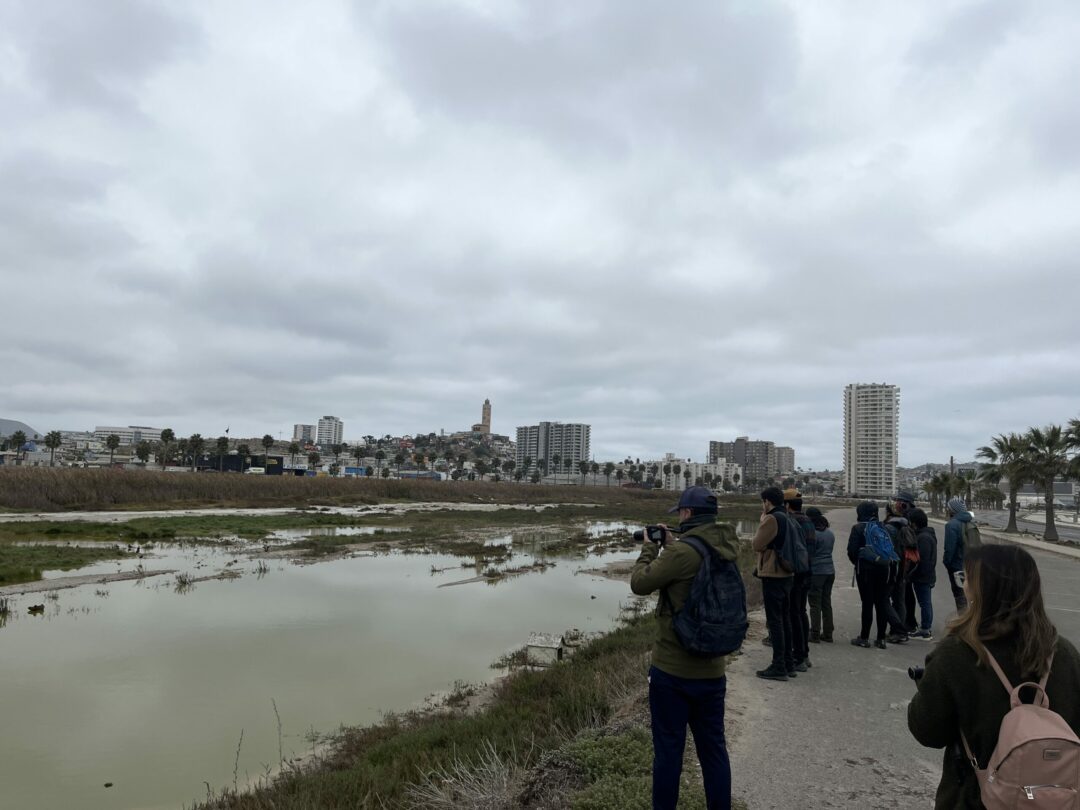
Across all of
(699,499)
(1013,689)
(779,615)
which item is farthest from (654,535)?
(779,615)

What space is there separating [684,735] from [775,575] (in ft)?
12.3

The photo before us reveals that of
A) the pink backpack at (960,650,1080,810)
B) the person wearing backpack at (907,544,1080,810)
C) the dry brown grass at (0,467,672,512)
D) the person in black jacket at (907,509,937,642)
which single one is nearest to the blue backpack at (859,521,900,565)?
the person in black jacket at (907,509,937,642)

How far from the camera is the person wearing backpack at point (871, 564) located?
8.04m

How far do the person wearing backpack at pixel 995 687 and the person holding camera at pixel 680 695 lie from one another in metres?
1.38

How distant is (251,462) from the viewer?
400 ft

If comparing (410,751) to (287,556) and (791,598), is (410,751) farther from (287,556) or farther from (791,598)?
(287,556)

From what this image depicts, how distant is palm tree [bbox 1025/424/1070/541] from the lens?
37531mm

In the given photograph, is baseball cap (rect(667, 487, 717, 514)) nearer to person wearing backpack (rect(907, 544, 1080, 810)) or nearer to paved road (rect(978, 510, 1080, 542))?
person wearing backpack (rect(907, 544, 1080, 810))

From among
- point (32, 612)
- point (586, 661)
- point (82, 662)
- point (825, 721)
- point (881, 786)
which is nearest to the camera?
point (881, 786)

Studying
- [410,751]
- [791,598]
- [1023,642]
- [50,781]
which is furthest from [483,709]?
[1023,642]

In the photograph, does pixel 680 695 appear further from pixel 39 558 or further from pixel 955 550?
pixel 39 558

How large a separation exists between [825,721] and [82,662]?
10.9 meters

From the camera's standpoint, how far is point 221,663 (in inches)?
408

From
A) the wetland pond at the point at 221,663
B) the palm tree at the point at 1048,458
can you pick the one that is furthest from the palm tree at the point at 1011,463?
the wetland pond at the point at 221,663
